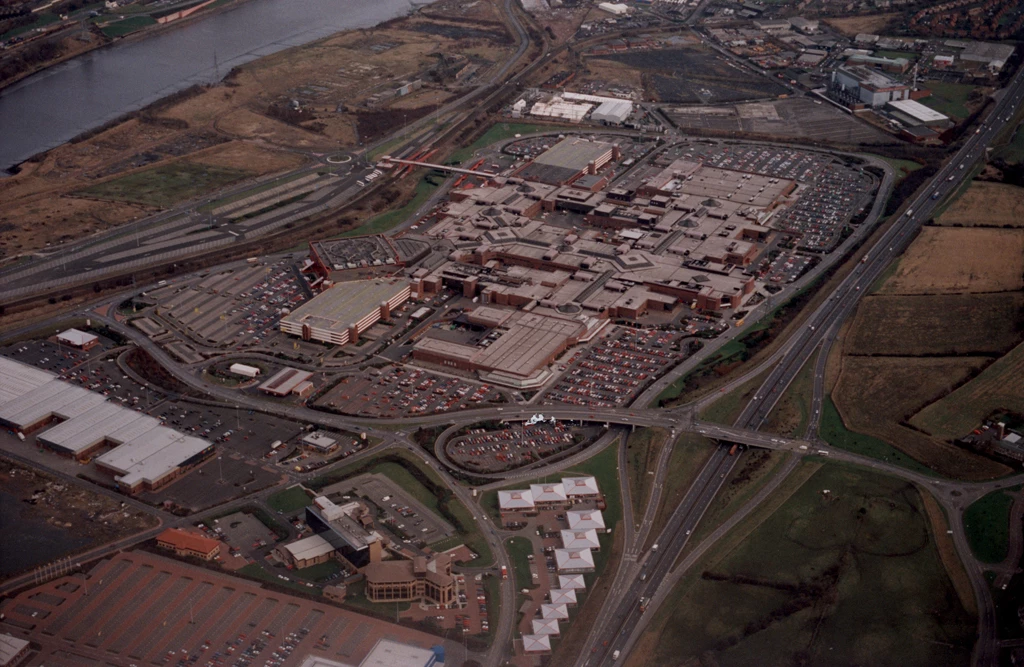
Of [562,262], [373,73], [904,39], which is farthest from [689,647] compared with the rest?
[904,39]

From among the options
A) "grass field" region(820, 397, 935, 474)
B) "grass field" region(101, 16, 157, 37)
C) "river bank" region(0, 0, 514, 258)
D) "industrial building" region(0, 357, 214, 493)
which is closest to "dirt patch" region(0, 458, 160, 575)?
"industrial building" region(0, 357, 214, 493)

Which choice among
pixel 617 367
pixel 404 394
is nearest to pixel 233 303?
pixel 404 394

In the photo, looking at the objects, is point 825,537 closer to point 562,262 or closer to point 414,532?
point 414,532

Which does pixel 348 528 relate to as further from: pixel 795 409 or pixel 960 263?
pixel 960 263

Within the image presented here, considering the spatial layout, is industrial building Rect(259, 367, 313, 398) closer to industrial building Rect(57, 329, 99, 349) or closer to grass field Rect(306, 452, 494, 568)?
grass field Rect(306, 452, 494, 568)

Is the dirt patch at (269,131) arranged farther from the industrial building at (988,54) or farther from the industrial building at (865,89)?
the industrial building at (988,54)

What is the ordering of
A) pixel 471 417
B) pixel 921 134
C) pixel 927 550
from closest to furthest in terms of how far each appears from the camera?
pixel 927 550 → pixel 471 417 → pixel 921 134

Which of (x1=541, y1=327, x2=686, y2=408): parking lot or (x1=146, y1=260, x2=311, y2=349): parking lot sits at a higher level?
(x1=146, y1=260, x2=311, y2=349): parking lot
